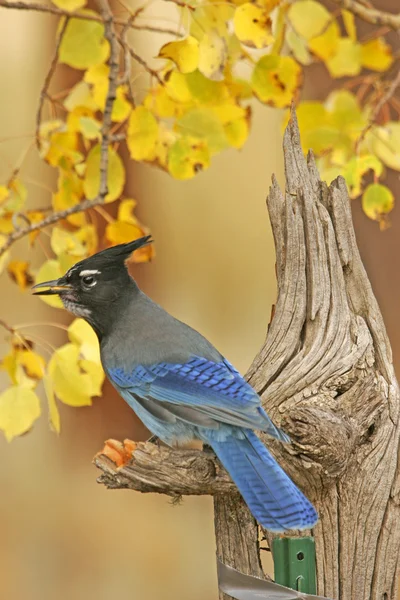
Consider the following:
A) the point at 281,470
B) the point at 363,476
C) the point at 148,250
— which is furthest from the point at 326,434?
the point at 148,250

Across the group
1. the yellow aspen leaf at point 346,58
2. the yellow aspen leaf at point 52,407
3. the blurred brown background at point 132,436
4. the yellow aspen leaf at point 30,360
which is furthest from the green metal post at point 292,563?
the blurred brown background at point 132,436

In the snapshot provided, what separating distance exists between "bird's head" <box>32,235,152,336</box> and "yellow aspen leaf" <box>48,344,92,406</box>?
0.38 ft

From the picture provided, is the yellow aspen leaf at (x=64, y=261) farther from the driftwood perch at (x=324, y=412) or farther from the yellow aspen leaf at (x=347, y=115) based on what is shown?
the yellow aspen leaf at (x=347, y=115)

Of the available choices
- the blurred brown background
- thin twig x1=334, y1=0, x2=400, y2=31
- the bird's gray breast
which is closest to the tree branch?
the bird's gray breast

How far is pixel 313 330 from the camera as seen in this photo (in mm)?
1706

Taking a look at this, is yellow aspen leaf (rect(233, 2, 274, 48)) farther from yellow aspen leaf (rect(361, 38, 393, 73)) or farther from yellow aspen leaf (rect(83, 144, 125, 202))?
yellow aspen leaf (rect(361, 38, 393, 73))

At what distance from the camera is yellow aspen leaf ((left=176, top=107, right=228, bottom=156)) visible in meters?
2.01

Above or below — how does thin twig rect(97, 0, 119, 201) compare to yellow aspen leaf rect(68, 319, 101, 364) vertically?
above

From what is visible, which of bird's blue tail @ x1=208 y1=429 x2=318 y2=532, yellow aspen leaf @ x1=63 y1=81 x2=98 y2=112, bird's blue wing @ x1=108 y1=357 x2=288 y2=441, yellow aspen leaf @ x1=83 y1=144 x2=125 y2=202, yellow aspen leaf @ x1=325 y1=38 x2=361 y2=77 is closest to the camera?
bird's blue tail @ x1=208 y1=429 x2=318 y2=532

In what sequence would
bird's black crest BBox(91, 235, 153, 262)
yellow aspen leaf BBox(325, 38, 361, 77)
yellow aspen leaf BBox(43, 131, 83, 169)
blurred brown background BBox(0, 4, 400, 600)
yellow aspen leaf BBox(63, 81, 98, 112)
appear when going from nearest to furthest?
1. bird's black crest BBox(91, 235, 153, 262)
2. yellow aspen leaf BBox(43, 131, 83, 169)
3. yellow aspen leaf BBox(63, 81, 98, 112)
4. yellow aspen leaf BBox(325, 38, 361, 77)
5. blurred brown background BBox(0, 4, 400, 600)

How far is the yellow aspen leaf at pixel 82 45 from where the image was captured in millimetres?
2055

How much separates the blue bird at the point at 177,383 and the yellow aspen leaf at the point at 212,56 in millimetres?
391

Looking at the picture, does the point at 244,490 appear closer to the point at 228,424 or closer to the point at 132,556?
the point at 228,424

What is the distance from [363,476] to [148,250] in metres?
0.85
